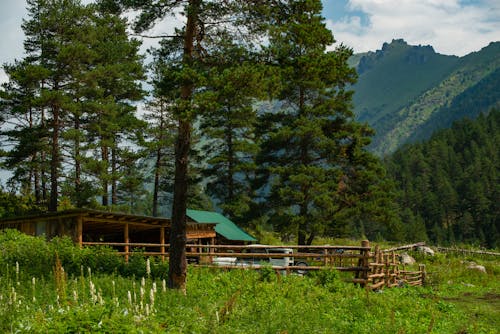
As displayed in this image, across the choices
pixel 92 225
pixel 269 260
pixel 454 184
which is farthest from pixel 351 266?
pixel 454 184

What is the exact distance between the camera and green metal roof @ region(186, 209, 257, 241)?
34219 millimetres

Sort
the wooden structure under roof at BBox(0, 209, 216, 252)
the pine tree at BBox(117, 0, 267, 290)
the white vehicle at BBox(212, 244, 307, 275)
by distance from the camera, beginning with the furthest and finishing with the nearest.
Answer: the wooden structure under roof at BBox(0, 209, 216, 252) → the white vehicle at BBox(212, 244, 307, 275) → the pine tree at BBox(117, 0, 267, 290)

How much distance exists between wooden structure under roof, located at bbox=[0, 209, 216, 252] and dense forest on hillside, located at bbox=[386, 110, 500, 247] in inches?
2319

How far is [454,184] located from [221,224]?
8218cm

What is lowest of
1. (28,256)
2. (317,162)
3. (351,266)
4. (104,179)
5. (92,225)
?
(351,266)

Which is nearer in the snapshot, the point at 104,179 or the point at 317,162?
the point at 104,179

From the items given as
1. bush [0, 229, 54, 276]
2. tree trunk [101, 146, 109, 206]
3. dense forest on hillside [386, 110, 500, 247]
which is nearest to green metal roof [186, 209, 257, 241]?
tree trunk [101, 146, 109, 206]

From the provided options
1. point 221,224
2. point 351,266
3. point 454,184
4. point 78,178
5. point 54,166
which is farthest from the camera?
point 454,184

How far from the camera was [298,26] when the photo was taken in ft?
47.4

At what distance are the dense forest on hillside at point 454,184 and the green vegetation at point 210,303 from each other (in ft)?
224

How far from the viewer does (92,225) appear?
86.3ft

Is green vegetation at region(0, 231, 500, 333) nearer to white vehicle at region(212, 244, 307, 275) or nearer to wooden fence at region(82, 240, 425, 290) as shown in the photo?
wooden fence at region(82, 240, 425, 290)

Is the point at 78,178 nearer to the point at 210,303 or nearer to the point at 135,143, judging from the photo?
the point at 135,143

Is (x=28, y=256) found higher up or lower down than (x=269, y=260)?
higher up
